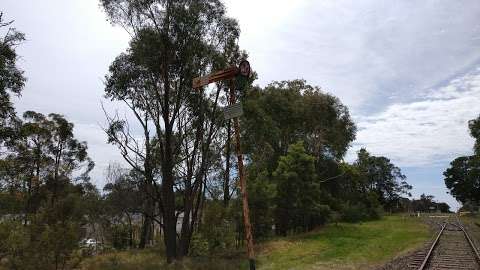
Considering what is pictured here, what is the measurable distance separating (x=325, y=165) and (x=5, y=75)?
113 ft

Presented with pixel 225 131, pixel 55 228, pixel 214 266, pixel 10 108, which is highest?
pixel 225 131

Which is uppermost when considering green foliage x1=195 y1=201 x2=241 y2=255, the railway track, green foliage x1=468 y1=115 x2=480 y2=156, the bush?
green foliage x1=468 y1=115 x2=480 y2=156

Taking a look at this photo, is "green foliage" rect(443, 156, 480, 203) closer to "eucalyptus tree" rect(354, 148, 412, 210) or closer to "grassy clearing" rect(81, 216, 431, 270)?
"eucalyptus tree" rect(354, 148, 412, 210)

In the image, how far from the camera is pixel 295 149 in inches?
1281

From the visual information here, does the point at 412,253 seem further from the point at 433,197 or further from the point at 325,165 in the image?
the point at 433,197

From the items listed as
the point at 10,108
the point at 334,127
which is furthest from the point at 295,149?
the point at 10,108

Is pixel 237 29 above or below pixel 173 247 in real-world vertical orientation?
above

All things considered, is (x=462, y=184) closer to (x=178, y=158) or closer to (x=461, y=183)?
(x=461, y=183)

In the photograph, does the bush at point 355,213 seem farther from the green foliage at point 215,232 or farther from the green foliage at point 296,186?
the green foliage at point 215,232

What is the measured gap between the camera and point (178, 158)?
2550 centimetres

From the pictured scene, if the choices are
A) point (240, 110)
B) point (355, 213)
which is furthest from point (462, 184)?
point (240, 110)

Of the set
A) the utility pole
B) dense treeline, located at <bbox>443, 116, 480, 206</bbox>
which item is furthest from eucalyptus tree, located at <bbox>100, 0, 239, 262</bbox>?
dense treeline, located at <bbox>443, 116, 480, 206</bbox>

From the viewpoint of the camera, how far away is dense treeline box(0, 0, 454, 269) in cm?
1595

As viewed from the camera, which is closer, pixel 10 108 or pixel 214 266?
pixel 10 108
